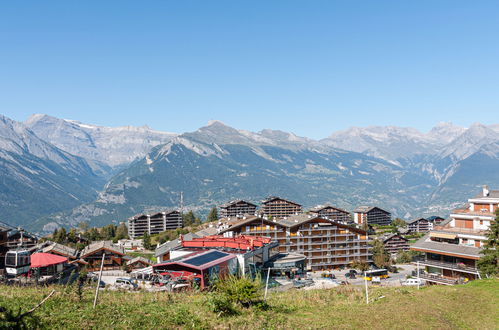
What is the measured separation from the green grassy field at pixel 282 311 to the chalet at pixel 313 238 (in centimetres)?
6206

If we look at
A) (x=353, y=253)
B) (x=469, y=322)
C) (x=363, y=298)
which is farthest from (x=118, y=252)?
(x=469, y=322)

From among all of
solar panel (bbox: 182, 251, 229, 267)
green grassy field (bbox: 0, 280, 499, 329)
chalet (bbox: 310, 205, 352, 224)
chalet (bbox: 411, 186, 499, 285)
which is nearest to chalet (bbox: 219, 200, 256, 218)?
chalet (bbox: 310, 205, 352, 224)

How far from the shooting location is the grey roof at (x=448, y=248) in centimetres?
4603

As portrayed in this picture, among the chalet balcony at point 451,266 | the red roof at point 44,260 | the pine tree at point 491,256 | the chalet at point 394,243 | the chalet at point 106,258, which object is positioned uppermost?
the pine tree at point 491,256

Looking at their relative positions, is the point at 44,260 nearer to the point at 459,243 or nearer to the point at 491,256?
the point at 491,256

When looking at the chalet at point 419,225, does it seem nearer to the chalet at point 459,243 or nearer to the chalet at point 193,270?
the chalet at point 459,243

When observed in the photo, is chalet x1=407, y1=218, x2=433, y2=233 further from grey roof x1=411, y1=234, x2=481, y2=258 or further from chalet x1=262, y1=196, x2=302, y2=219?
grey roof x1=411, y1=234, x2=481, y2=258

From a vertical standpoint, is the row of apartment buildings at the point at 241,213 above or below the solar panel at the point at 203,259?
below

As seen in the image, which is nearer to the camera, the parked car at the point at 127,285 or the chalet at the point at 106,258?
the parked car at the point at 127,285

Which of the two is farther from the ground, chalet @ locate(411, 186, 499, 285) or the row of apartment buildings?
chalet @ locate(411, 186, 499, 285)

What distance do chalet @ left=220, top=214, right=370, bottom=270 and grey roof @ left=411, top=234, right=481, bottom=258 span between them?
110 feet

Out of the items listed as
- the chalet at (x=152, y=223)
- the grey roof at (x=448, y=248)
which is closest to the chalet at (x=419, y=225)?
the chalet at (x=152, y=223)

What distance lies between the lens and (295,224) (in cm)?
8569

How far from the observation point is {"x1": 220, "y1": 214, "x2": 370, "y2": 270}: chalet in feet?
278
